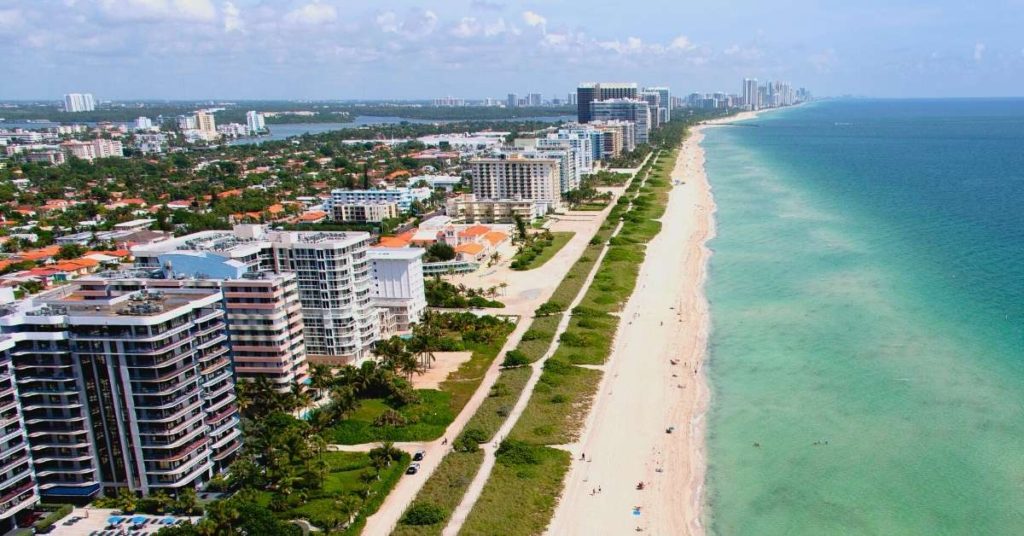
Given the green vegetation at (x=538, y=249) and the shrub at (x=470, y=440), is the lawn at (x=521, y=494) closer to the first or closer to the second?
the shrub at (x=470, y=440)

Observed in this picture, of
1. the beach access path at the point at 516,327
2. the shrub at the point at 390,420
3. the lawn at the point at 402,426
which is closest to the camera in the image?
the beach access path at the point at 516,327

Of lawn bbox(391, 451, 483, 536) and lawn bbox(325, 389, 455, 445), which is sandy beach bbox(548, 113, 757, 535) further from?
lawn bbox(325, 389, 455, 445)

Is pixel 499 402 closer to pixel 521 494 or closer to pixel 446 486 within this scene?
pixel 446 486

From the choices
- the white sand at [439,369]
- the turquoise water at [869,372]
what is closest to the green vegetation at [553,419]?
the white sand at [439,369]

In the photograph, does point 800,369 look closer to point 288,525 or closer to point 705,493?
point 705,493

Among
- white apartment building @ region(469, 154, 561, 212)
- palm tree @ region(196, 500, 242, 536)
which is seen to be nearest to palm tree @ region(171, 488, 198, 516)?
palm tree @ region(196, 500, 242, 536)

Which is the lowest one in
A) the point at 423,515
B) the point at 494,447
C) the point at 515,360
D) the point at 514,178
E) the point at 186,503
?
the point at 494,447

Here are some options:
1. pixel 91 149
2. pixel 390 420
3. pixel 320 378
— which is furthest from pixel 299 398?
pixel 91 149
